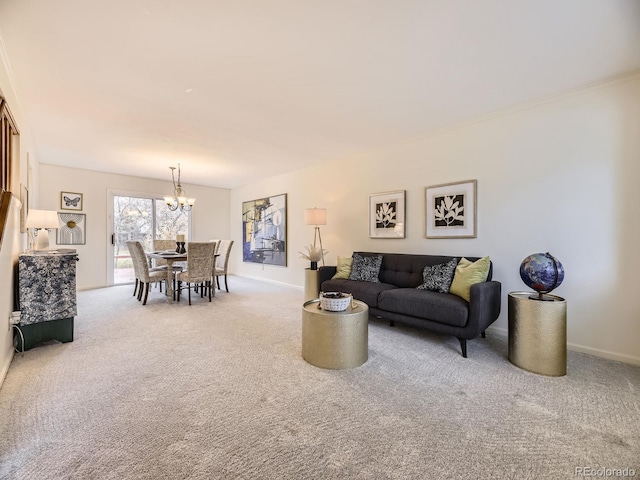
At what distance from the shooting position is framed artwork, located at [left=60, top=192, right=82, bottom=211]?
553cm

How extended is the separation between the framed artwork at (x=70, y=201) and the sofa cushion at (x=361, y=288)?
17.4 feet

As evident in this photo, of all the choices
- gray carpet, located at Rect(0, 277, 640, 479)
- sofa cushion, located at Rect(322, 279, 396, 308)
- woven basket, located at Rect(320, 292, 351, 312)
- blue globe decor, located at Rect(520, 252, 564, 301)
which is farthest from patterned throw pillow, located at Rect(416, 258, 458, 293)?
woven basket, located at Rect(320, 292, 351, 312)

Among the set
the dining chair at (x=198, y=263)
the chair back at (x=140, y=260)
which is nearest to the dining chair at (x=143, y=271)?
the chair back at (x=140, y=260)

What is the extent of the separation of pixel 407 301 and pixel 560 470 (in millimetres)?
1670

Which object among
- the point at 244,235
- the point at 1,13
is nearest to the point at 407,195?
the point at 1,13

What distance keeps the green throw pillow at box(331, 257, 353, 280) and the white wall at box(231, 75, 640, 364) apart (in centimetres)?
82

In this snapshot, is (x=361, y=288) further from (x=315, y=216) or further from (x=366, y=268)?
(x=315, y=216)

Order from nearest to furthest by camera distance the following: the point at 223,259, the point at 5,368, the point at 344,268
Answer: the point at 5,368
the point at 344,268
the point at 223,259

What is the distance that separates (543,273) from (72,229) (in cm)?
744

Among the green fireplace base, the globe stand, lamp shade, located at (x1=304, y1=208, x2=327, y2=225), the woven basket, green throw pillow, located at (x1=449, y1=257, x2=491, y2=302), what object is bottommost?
the green fireplace base

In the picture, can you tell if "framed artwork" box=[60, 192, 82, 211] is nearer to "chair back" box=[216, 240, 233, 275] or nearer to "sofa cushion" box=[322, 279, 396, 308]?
"chair back" box=[216, 240, 233, 275]

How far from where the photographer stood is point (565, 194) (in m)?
2.72

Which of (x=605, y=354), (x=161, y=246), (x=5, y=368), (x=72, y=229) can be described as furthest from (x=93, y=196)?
(x=605, y=354)

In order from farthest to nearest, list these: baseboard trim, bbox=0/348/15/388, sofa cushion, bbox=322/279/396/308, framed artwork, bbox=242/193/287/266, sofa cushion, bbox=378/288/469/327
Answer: framed artwork, bbox=242/193/287/266 → sofa cushion, bbox=322/279/396/308 → sofa cushion, bbox=378/288/469/327 → baseboard trim, bbox=0/348/15/388
